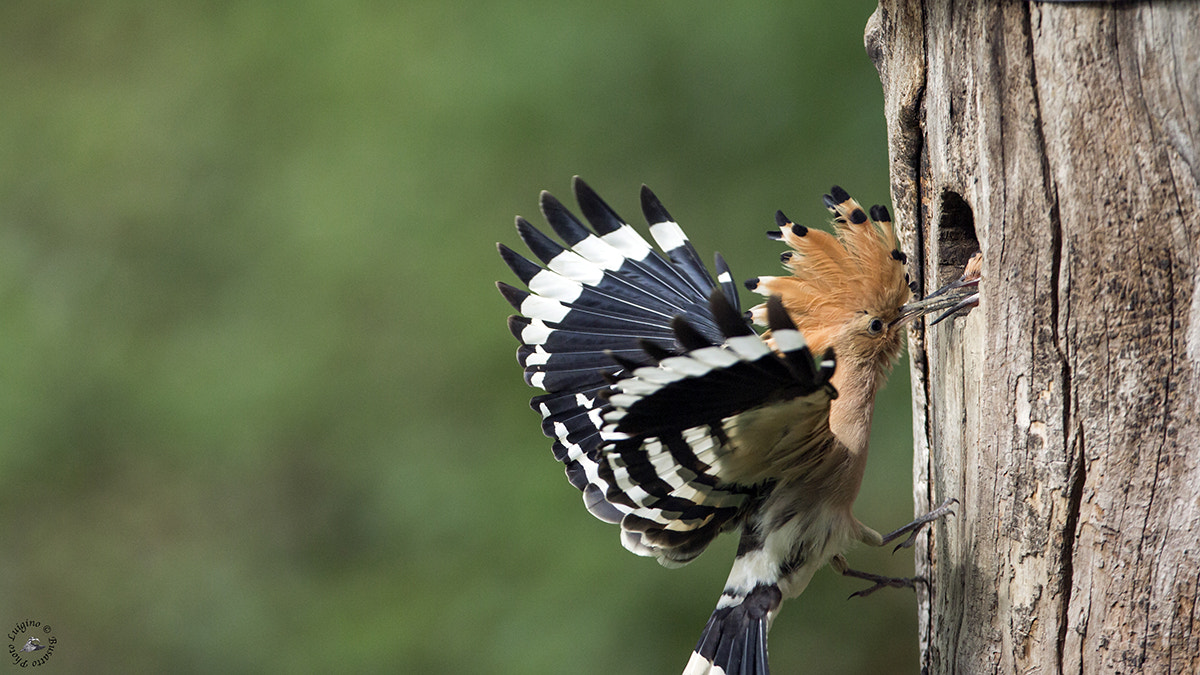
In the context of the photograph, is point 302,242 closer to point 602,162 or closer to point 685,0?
point 602,162

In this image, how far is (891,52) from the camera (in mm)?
2129

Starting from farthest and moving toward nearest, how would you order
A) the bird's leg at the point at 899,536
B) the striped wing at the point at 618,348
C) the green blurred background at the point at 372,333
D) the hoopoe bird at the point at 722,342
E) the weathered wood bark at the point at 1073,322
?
the green blurred background at the point at 372,333
the hoopoe bird at the point at 722,342
the bird's leg at the point at 899,536
the striped wing at the point at 618,348
the weathered wood bark at the point at 1073,322

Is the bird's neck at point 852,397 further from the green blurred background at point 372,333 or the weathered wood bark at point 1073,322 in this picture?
the green blurred background at point 372,333

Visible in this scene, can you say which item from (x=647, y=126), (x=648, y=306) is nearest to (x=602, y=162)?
(x=647, y=126)

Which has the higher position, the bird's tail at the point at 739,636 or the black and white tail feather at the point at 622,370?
the black and white tail feather at the point at 622,370

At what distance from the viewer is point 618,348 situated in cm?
238

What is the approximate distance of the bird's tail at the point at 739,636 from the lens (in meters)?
2.37

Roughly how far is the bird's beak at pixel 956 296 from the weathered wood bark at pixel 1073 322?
0.13ft

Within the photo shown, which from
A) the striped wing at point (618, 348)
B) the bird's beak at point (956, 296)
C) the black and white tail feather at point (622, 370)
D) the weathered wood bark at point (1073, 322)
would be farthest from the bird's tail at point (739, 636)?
the bird's beak at point (956, 296)

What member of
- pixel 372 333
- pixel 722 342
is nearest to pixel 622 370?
pixel 722 342

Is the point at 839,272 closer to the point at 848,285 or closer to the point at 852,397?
the point at 848,285

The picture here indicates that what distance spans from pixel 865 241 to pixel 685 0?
8.50 ft

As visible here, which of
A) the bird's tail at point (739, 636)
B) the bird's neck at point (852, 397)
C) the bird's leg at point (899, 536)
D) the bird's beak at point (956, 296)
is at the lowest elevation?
the bird's tail at point (739, 636)

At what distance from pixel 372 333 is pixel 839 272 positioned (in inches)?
115
